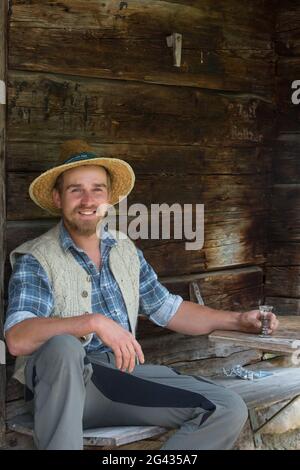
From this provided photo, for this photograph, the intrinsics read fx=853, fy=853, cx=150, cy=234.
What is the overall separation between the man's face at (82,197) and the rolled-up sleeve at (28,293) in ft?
0.95

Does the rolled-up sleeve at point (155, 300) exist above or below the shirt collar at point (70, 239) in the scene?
below

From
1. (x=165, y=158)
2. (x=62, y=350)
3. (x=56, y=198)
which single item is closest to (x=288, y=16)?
(x=165, y=158)

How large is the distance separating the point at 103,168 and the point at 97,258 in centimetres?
42

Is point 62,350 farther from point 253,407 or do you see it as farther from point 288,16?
Answer: point 288,16

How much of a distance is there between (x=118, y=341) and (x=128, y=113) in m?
1.60

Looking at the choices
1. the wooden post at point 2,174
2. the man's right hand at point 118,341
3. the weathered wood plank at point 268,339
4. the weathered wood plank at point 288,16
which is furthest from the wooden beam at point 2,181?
the weathered wood plank at point 288,16

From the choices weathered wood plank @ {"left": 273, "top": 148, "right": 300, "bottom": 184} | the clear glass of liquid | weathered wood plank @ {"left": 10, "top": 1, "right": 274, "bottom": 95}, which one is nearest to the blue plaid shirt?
the clear glass of liquid

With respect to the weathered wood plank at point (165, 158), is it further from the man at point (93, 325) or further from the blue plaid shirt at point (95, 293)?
the blue plaid shirt at point (95, 293)

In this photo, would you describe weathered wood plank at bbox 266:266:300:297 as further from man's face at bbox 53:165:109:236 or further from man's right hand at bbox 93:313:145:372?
man's right hand at bbox 93:313:145:372

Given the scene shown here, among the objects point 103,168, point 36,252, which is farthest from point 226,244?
point 36,252

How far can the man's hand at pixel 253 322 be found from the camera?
380 centimetres

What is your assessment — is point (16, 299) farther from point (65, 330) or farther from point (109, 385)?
point (109, 385)

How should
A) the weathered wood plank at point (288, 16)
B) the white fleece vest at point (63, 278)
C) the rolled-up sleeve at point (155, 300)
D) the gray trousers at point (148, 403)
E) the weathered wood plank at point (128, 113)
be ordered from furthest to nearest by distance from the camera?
1. the weathered wood plank at point (288, 16)
2. the rolled-up sleeve at point (155, 300)
3. the weathered wood plank at point (128, 113)
4. the white fleece vest at point (63, 278)
5. the gray trousers at point (148, 403)

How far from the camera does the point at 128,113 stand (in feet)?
14.7
